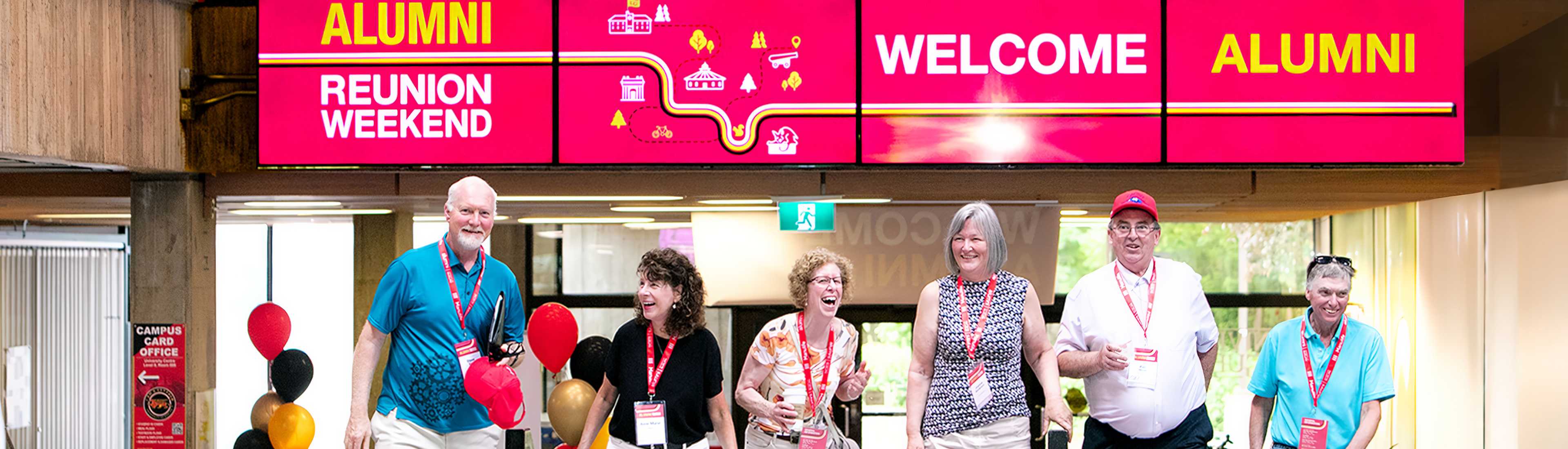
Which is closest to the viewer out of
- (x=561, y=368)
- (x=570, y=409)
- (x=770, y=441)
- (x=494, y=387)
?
(x=494, y=387)

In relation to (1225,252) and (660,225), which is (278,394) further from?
(1225,252)

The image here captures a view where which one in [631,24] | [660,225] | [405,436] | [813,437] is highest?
[631,24]

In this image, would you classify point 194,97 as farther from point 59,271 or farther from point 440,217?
point 59,271

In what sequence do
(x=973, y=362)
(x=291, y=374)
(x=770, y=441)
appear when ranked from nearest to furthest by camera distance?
(x=973, y=362) < (x=770, y=441) < (x=291, y=374)

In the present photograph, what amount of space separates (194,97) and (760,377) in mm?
3197

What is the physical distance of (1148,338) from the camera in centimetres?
449

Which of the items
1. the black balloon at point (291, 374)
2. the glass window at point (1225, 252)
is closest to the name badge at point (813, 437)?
the glass window at point (1225, 252)

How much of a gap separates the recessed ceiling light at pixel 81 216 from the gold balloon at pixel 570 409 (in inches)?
169

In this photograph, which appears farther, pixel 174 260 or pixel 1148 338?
pixel 174 260

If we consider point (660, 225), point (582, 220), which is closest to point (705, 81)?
point (660, 225)

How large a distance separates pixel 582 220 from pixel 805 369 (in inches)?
85.8

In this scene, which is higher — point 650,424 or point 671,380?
point 671,380

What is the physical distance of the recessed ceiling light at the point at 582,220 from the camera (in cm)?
653

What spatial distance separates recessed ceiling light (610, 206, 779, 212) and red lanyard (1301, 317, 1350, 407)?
268 cm
